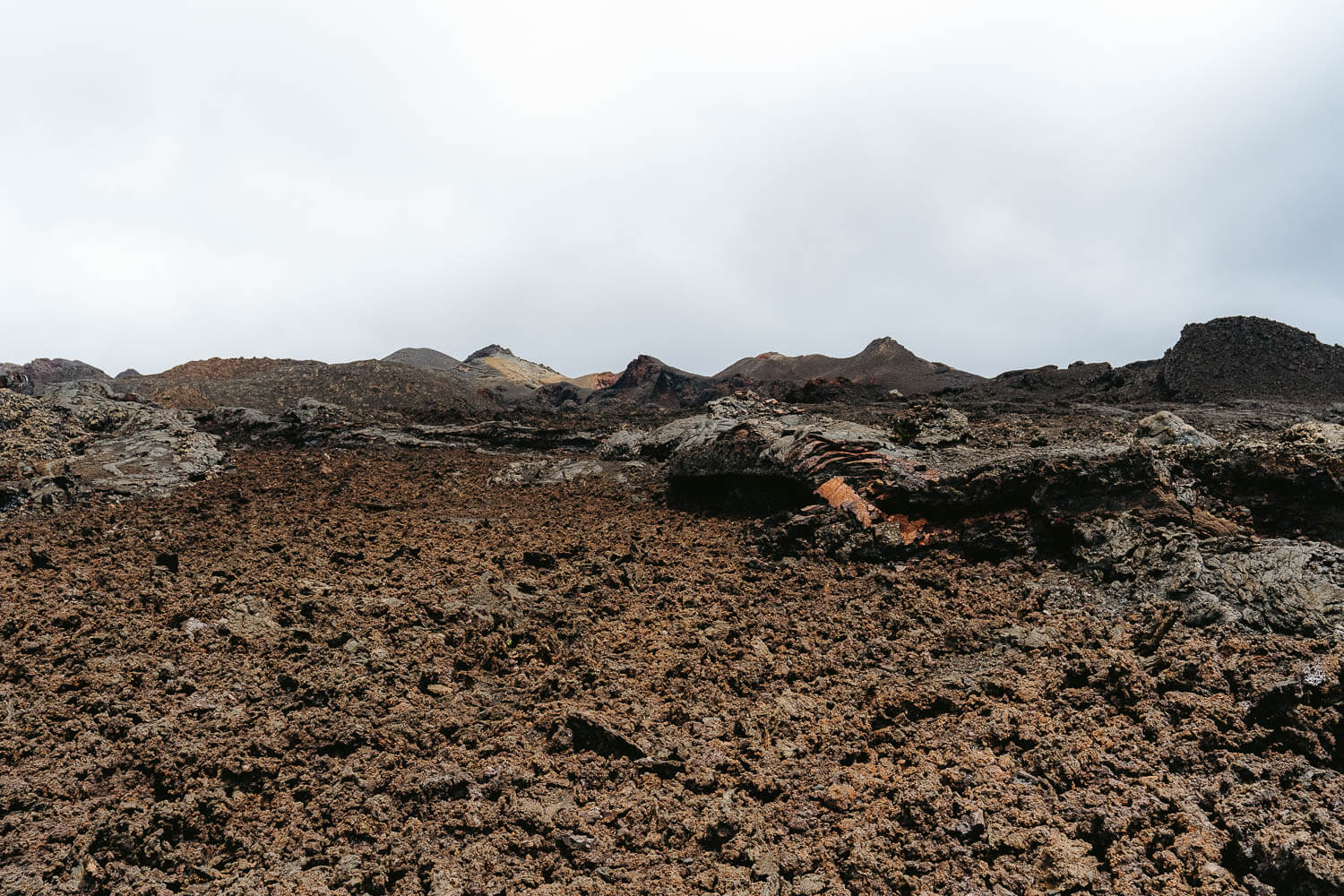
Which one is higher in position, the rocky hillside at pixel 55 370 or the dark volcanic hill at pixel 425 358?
the dark volcanic hill at pixel 425 358

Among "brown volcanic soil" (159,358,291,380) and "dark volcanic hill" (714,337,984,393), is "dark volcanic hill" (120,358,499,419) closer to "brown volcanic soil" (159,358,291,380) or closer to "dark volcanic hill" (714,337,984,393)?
"brown volcanic soil" (159,358,291,380)

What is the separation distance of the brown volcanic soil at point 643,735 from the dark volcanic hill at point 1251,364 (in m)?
17.1

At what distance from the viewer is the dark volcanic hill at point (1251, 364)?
1750 cm

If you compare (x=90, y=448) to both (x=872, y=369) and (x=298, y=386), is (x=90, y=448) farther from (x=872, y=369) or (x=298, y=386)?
(x=872, y=369)

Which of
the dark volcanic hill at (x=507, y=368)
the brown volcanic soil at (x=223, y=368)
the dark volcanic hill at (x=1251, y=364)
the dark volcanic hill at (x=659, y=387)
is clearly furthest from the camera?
the dark volcanic hill at (x=507, y=368)

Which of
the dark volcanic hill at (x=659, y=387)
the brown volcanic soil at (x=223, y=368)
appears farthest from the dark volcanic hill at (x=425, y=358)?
the brown volcanic soil at (x=223, y=368)

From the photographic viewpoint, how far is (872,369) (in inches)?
1554

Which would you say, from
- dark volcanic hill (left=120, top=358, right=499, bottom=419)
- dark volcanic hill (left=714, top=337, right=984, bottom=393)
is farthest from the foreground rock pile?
dark volcanic hill (left=714, top=337, right=984, bottom=393)

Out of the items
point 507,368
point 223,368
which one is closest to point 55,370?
point 223,368

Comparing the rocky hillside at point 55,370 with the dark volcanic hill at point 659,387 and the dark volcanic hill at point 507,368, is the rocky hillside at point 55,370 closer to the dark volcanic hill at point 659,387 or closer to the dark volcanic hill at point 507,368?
the dark volcanic hill at point 507,368

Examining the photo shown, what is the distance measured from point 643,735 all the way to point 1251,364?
2320cm

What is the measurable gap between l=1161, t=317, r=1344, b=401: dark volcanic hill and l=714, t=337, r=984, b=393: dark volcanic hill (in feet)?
37.9

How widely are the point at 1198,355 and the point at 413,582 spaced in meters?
23.1

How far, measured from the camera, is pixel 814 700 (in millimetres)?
4402
